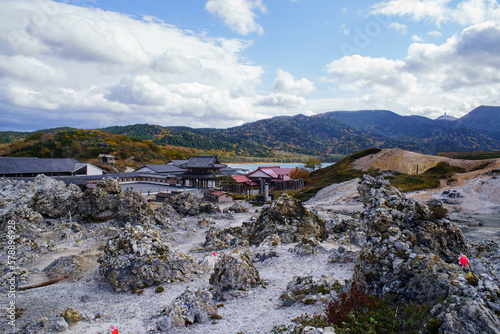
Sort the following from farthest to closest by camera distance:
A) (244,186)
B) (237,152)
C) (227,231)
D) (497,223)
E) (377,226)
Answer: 1. (237,152)
2. (244,186)
3. (497,223)
4. (227,231)
5. (377,226)

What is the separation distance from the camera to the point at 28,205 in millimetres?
25875

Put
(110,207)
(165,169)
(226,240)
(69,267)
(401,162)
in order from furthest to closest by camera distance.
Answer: (165,169), (401,162), (110,207), (226,240), (69,267)

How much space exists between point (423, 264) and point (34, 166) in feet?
193

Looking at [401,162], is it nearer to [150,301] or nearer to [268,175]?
[268,175]

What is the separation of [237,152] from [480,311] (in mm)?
171540

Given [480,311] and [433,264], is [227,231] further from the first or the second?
[480,311]

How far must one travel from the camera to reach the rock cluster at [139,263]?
12.8 meters

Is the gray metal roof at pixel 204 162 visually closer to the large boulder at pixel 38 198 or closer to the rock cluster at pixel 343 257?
the large boulder at pixel 38 198

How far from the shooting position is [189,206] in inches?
1358

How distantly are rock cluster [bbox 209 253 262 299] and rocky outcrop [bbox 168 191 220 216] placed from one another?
23.2 metres

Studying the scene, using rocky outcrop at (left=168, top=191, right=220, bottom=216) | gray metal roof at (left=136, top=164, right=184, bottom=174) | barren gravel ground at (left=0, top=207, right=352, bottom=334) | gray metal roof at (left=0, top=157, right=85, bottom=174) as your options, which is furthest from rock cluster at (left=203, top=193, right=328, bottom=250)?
gray metal roof at (left=136, top=164, right=184, bottom=174)

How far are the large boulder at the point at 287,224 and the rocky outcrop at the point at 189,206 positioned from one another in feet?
49.3

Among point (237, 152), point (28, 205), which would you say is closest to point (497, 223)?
point (28, 205)

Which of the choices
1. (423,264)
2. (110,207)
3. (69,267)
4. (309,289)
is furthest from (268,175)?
(423,264)
